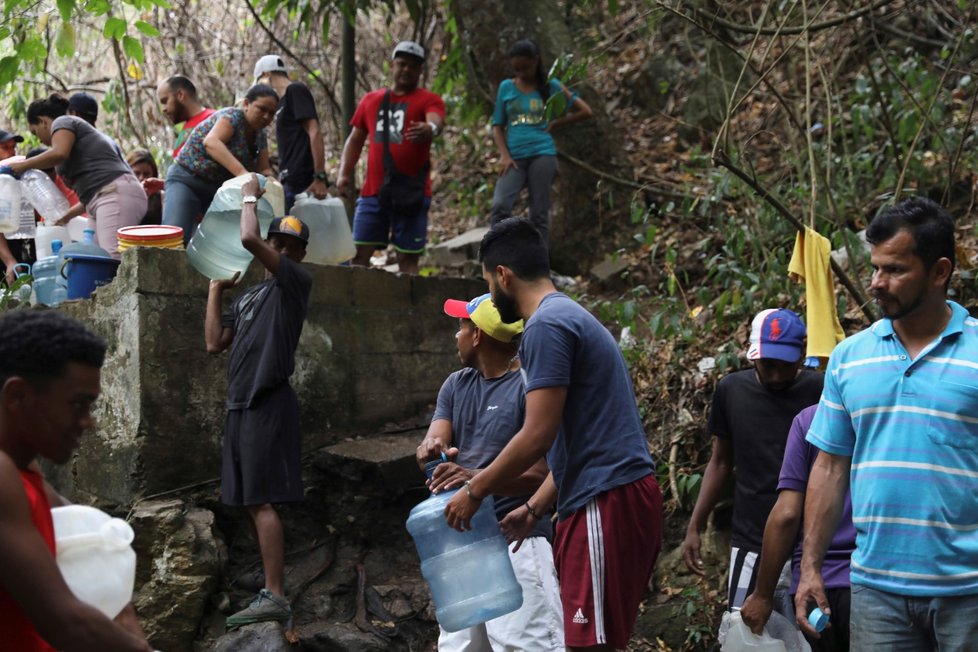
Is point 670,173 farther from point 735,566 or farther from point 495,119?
point 735,566

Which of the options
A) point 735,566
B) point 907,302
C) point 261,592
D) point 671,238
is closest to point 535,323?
point 907,302

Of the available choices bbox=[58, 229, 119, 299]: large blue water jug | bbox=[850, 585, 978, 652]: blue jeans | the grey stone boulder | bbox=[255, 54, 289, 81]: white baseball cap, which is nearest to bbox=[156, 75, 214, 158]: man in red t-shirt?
bbox=[255, 54, 289, 81]: white baseball cap

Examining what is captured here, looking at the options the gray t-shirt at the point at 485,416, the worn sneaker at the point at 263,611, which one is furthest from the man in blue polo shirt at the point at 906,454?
the worn sneaker at the point at 263,611

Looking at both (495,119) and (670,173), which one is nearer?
(495,119)

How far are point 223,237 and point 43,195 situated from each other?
2363 mm

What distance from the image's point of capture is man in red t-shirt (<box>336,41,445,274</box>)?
7.81 metres

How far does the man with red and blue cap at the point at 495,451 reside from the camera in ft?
13.3

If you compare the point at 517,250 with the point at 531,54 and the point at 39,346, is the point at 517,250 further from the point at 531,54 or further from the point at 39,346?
the point at 531,54

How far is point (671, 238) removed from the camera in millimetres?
9297

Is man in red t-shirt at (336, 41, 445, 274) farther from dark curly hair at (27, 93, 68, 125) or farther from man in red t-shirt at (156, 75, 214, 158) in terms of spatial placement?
dark curly hair at (27, 93, 68, 125)

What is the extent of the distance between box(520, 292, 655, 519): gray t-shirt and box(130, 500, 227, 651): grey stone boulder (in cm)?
270

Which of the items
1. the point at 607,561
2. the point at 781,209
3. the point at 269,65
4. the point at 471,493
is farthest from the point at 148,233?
the point at 607,561

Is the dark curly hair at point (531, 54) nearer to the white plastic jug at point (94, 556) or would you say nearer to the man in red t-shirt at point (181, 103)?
the man in red t-shirt at point (181, 103)

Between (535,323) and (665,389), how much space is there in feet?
11.2
